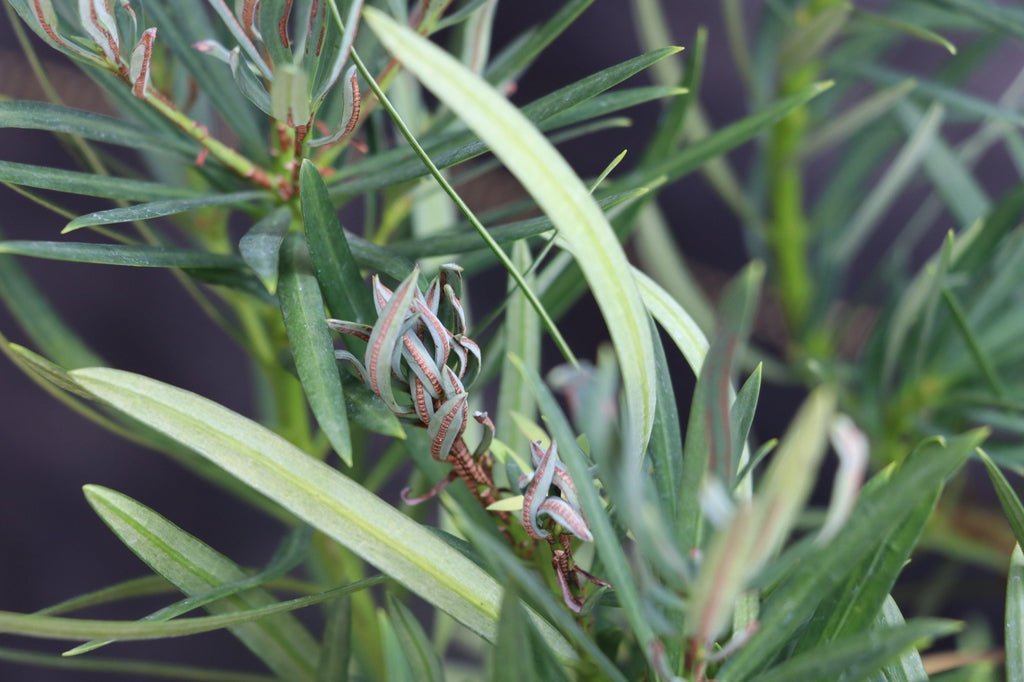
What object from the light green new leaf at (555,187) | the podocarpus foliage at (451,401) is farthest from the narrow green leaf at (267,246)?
the light green new leaf at (555,187)

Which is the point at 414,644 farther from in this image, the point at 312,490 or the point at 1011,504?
the point at 1011,504

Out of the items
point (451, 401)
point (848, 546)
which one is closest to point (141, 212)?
point (451, 401)

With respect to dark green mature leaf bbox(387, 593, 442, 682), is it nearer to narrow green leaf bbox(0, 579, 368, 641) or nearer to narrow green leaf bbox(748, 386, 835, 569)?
narrow green leaf bbox(0, 579, 368, 641)

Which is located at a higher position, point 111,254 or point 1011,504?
point 111,254

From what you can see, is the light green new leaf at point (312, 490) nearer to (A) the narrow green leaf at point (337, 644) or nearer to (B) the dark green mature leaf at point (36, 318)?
(A) the narrow green leaf at point (337, 644)

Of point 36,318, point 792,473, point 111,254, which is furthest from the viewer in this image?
point 36,318

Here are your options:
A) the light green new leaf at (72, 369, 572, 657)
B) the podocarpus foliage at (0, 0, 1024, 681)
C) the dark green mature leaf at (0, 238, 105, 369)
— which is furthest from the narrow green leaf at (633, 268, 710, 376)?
the dark green mature leaf at (0, 238, 105, 369)

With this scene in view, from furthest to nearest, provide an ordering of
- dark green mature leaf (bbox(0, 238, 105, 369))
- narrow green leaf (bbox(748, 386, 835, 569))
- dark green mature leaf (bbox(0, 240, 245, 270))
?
dark green mature leaf (bbox(0, 238, 105, 369)), dark green mature leaf (bbox(0, 240, 245, 270)), narrow green leaf (bbox(748, 386, 835, 569))
